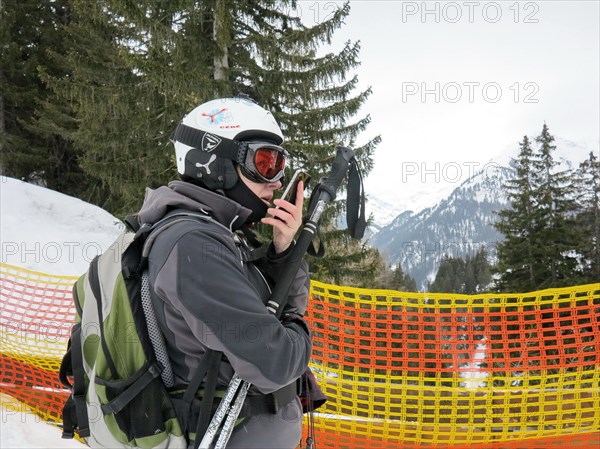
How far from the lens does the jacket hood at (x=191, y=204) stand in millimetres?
1759

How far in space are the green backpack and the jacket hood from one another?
0.20ft

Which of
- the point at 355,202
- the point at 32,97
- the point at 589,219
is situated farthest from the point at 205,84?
the point at 589,219

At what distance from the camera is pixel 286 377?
1.61m

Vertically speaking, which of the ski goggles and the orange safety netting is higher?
the ski goggles

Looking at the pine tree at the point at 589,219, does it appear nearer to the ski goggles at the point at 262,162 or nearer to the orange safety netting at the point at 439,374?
the orange safety netting at the point at 439,374

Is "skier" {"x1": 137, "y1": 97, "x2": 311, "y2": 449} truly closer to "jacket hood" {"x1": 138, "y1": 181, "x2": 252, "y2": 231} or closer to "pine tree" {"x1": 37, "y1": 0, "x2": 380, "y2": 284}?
"jacket hood" {"x1": 138, "y1": 181, "x2": 252, "y2": 231}

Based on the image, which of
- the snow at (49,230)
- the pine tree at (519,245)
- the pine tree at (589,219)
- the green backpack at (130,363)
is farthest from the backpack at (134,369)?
the pine tree at (519,245)

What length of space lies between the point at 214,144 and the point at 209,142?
22mm

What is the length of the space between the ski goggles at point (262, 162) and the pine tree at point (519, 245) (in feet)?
80.6

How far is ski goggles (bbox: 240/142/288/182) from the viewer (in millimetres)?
1969

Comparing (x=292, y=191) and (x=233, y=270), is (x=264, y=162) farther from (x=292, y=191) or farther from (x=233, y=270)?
(x=233, y=270)

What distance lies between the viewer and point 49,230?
33.1 feet

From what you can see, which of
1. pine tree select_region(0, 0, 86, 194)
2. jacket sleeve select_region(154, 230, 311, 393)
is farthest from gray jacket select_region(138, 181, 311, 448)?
pine tree select_region(0, 0, 86, 194)

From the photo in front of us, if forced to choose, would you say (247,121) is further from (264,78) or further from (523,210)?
(523,210)
